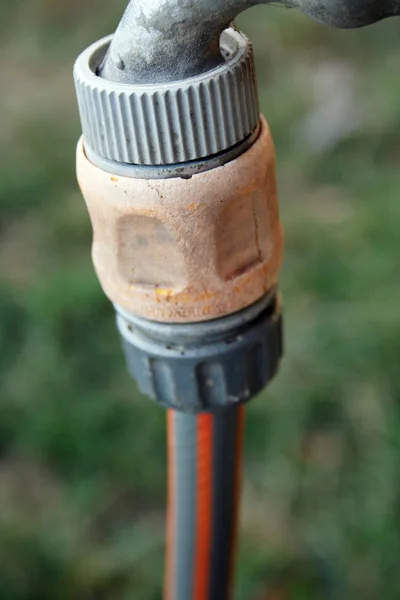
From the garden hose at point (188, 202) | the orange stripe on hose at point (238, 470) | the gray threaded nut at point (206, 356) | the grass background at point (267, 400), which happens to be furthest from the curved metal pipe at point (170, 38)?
the grass background at point (267, 400)

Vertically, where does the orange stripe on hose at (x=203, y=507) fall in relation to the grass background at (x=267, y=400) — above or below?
above

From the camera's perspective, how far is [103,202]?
0.43m

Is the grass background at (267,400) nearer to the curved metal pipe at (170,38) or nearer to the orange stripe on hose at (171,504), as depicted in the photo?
the orange stripe on hose at (171,504)

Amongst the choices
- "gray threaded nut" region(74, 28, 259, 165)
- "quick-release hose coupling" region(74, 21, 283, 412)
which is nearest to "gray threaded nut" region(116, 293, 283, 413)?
"quick-release hose coupling" region(74, 21, 283, 412)

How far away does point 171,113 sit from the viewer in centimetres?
39

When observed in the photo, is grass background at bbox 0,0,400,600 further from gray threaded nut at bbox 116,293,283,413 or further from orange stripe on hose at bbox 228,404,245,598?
gray threaded nut at bbox 116,293,283,413

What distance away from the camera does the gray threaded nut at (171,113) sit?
1.28 feet

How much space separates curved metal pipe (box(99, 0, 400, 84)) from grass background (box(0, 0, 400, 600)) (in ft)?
2.59

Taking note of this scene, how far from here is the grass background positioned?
1041 mm

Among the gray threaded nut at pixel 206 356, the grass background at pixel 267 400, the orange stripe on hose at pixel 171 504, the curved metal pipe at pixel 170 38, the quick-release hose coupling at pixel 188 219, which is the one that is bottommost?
the grass background at pixel 267 400

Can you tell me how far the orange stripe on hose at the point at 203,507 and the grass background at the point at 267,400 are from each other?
400 millimetres

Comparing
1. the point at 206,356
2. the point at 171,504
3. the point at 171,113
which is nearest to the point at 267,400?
the point at 171,504

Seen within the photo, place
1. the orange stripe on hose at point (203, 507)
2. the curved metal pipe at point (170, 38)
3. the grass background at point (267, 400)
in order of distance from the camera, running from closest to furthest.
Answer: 1. the curved metal pipe at point (170, 38)
2. the orange stripe on hose at point (203, 507)
3. the grass background at point (267, 400)

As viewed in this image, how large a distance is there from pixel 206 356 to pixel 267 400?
75cm
